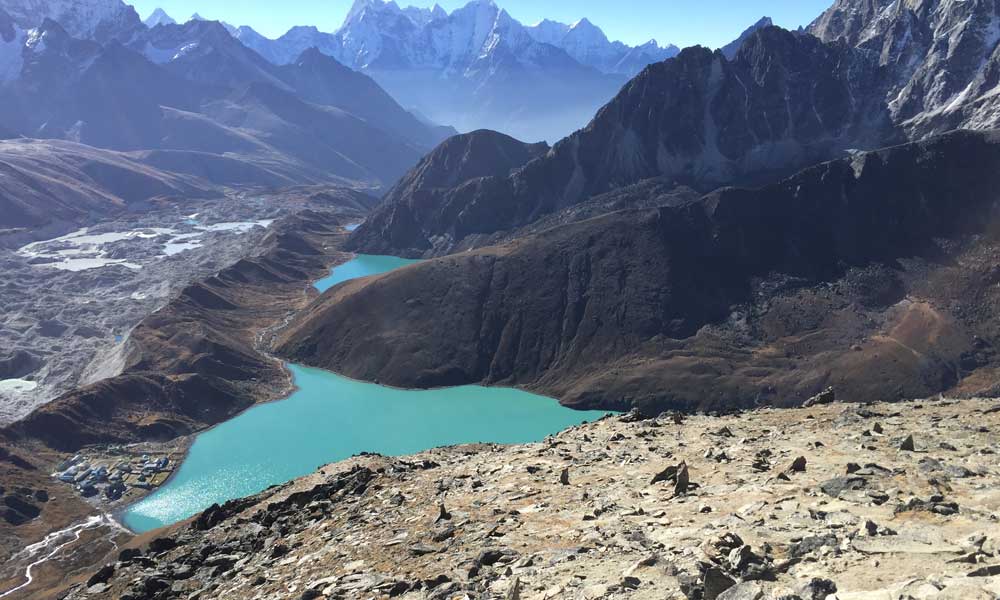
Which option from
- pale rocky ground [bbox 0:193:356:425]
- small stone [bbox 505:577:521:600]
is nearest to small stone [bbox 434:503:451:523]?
small stone [bbox 505:577:521:600]

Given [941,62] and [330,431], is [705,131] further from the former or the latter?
[330,431]

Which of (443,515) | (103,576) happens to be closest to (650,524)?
(443,515)

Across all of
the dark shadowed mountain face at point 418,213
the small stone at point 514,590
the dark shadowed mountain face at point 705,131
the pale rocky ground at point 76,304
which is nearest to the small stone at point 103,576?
the small stone at point 514,590

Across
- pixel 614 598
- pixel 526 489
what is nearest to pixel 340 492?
pixel 526 489

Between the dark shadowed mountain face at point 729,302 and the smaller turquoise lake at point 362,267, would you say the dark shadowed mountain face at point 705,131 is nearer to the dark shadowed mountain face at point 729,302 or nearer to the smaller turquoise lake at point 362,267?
the smaller turquoise lake at point 362,267

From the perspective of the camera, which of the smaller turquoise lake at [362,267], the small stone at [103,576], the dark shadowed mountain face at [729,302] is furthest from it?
the smaller turquoise lake at [362,267]

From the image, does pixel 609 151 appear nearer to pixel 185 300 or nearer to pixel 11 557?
pixel 185 300
